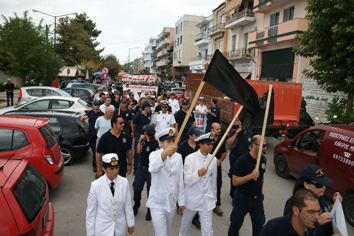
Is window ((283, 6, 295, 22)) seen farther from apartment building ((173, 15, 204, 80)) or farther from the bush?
apartment building ((173, 15, 204, 80))

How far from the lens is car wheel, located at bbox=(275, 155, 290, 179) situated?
7.50 m

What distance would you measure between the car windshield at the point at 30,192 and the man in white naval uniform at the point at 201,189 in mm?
1879

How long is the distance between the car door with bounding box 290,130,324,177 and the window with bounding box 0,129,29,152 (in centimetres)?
608

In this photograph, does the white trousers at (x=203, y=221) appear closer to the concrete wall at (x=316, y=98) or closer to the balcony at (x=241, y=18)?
the concrete wall at (x=316, y=98)

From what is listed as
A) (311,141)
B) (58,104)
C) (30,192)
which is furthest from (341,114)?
(30,192)

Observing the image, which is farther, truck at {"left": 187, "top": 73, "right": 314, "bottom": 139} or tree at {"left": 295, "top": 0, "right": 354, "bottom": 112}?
truck at {"left": 187, "top": 73, "right": 314, "bottom": 139}

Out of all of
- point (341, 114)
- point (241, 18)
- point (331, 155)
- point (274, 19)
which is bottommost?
point (331, 155)

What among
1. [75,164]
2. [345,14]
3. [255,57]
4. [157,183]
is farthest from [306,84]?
[157,183]

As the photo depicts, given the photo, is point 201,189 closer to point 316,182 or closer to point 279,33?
point 316,182

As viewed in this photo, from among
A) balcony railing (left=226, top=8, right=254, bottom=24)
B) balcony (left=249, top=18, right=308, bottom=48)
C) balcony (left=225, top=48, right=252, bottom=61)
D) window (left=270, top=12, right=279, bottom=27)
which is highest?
balcony railing (left=226, top=8, right=254, bottom=24)

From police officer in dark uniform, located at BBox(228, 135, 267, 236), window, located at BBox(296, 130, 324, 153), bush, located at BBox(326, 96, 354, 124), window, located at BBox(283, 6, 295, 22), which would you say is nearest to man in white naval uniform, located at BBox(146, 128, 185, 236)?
police officer in dark uniform, located at BBox(228, 135, 267, 236)

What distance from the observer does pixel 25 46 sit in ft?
67.7

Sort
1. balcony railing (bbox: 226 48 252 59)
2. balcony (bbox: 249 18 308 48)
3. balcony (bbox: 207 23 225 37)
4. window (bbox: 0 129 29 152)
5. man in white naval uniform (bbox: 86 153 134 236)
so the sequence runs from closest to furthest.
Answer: man in white naval uniform (bbox: 86 153 134 236) < window (bbox: 0 129 29 152) < balcony (bbox: 249 18 308 48) < balcony railing (bbox: 226 48 252 59) < balcony (bbox: 207 23 225 37)

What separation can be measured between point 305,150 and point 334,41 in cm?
508
